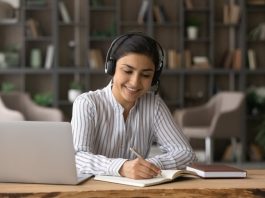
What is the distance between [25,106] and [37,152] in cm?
Answer: 513

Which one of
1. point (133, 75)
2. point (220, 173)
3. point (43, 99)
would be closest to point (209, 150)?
point (43, 99)

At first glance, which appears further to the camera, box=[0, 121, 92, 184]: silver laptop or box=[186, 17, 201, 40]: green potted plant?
box=[186, 17, 201, 40]: green potted plant

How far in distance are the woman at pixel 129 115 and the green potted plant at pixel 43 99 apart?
4.84 meters

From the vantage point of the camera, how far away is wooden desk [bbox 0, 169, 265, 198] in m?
1.72

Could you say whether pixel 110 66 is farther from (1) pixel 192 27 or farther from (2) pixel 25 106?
(1) pixel 192 27

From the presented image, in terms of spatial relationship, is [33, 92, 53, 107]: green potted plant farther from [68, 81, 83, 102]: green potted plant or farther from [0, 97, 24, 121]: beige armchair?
[0, 97, 24, 121]: beige armchair

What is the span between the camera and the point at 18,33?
7.43 meters

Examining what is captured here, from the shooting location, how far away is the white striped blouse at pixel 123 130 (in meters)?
2.29

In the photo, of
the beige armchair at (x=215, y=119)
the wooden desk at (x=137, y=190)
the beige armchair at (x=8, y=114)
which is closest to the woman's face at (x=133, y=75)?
the wooden desk at (x=137, y=190)

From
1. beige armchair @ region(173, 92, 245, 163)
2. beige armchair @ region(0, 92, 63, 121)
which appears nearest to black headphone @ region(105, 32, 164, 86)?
beige armchair @ region(173, 92, 245, 163)

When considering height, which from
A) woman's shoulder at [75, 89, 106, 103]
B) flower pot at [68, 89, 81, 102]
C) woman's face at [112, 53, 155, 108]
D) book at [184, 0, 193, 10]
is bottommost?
flower pot at [68, 89, 81, 102]

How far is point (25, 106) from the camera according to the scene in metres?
6.87

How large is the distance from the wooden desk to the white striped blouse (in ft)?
1.25

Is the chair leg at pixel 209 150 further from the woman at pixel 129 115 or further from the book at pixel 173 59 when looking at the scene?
the woman at pixel 129 115
